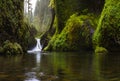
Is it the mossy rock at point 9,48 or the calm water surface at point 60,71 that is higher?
the mossy rock at point 9,48

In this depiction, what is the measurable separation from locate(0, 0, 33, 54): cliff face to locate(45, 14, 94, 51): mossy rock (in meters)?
7.53

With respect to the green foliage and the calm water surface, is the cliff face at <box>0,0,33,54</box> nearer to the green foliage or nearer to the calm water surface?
the green foliage

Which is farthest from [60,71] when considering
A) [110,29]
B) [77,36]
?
[77,36]

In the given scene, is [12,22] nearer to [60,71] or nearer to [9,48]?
[9,48]

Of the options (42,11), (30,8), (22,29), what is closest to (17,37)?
(22,29)

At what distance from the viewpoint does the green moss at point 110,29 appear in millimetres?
25344

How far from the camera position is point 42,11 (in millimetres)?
74625

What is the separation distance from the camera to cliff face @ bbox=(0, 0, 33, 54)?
73.5 ft

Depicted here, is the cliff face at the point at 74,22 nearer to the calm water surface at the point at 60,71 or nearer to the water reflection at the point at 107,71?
the calm water surface at the point at 60,71

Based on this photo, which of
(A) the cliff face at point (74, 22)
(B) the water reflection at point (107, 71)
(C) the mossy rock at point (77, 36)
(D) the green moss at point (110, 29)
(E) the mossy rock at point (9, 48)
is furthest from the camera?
(A) the cliff face at point (74, 22)

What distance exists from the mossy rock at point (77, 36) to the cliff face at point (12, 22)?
7.53 m

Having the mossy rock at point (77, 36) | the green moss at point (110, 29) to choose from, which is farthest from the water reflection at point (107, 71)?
the mossy rock at point (77, 36)

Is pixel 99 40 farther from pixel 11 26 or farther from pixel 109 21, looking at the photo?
pixel 11 26

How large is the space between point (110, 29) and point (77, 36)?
666 cm
